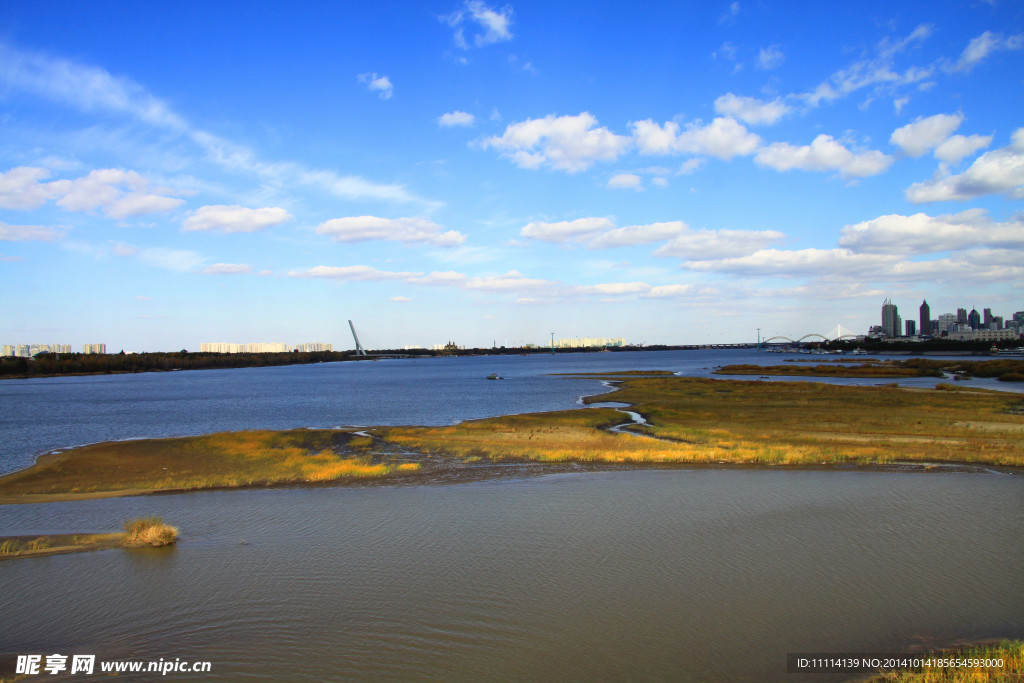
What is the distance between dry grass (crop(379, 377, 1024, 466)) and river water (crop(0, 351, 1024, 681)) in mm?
4226

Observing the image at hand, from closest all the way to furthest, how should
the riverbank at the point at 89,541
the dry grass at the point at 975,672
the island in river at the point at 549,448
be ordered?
1. the dry grass at the point at 975,672
2. the riverbank at the point at 89,541
3. the island in river at the point at 549,448

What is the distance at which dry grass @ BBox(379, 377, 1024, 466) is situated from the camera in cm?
2791

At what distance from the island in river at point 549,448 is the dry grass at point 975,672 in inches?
683

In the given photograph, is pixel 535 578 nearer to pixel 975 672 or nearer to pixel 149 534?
pixel 975 672

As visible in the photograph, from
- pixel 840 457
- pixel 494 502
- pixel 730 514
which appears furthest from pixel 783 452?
pixel 494 502

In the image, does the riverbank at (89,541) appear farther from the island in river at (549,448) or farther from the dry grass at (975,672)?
the dry grass at (975,672)

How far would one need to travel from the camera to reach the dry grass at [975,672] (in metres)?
8.71

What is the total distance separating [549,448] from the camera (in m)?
31.3

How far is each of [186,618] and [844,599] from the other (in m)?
13.5

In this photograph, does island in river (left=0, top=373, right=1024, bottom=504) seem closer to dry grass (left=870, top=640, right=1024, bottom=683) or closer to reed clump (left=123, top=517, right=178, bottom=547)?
reed clump (left=123, top=517, right=178, bottom=547)

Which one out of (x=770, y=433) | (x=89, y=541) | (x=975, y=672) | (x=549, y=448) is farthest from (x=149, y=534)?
(x=770, y=433)

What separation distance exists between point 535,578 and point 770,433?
24.7m

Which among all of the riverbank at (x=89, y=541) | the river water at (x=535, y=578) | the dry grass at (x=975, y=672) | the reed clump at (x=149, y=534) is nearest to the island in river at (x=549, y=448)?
the river water at (x=535, y=578)

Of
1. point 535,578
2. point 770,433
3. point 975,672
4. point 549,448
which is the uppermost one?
point 975,672
